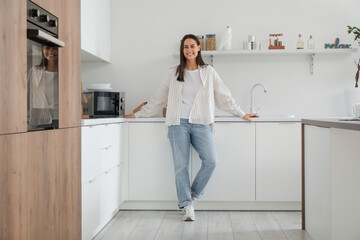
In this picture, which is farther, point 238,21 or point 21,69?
point 238,21

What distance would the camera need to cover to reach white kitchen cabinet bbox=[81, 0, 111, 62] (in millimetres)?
3254

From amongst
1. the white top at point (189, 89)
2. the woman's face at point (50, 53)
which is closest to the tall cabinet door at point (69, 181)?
the woman's face at point (50, 53)

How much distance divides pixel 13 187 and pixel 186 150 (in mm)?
2037

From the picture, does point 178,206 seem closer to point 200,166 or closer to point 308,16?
point 200,166

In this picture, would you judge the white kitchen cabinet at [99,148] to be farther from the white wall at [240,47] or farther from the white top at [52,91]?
the white wall at [240,47]

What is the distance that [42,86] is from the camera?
175 cm

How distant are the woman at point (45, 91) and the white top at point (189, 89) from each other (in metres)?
1.56

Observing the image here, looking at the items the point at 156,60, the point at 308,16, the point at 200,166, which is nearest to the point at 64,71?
the point at 200,166

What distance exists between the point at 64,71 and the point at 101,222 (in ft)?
4.19

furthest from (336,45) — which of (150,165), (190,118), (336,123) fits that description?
(336,123)

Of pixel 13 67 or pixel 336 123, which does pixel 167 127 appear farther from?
pixel 13 67

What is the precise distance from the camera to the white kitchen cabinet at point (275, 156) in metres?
3.59

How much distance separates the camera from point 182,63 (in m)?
3.45

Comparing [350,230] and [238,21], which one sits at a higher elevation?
[238,21]
